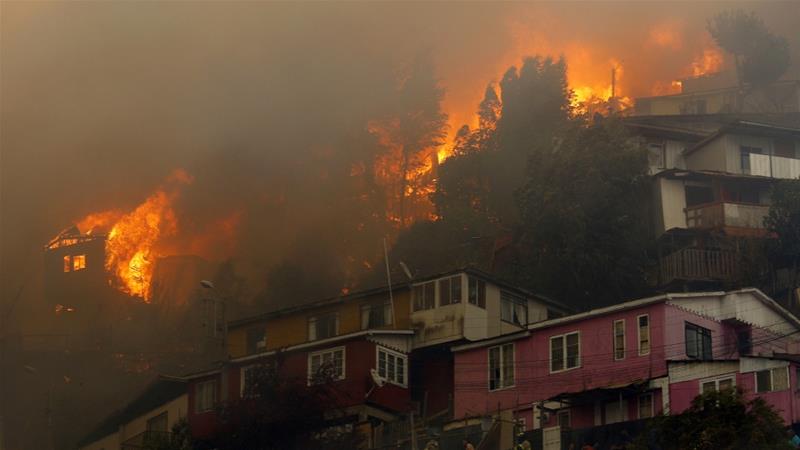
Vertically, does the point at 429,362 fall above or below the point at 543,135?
below

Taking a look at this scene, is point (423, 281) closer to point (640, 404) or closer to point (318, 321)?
point (318, 321)

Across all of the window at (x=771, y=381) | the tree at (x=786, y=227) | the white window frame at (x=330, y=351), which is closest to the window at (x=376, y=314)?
the white window frame at (x=330, y=351)

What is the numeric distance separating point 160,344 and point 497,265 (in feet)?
102

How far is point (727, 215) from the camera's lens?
67.4 metres

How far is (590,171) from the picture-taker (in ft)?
218

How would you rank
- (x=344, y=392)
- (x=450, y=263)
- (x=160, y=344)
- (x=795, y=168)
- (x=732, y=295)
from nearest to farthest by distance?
1. (x=732, y=295)
2. (x=344, y=392)
3. (x=795, y=168)
4. (x=450, y=263)
5. (x=160, y=344)

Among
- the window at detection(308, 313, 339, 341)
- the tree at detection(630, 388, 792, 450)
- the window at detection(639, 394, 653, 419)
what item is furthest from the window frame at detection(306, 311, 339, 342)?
the tree at detection(630, 388, 792, 450)

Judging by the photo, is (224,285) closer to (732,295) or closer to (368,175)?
(368,175)

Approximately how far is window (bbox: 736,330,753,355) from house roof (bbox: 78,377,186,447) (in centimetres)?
3029

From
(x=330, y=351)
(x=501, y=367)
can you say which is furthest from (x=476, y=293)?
(x=330, y=351)

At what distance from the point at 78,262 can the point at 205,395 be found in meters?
50.5

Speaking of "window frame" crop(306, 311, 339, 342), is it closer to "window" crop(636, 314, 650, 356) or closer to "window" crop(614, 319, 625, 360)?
"window" crop(614, 319, 625, 360)

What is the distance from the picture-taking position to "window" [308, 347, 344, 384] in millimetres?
61375

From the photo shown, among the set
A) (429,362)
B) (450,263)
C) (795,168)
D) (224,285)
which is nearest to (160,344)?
(224,285)
